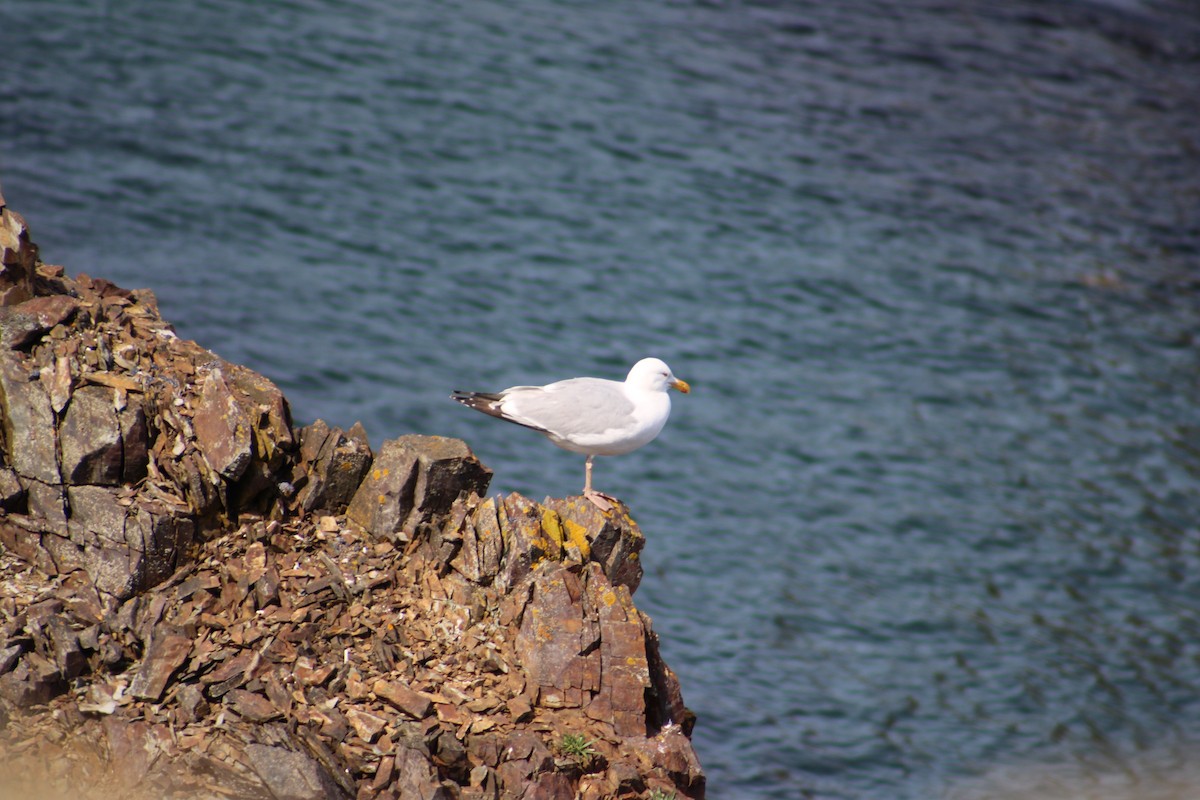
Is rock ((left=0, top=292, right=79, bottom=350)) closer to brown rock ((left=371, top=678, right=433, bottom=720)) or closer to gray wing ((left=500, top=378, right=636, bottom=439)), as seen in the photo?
gray wing ((left=500, top=378, right=636, bottom=439))

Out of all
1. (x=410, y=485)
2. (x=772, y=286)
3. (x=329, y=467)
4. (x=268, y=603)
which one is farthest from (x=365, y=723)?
(x=772, y=286)

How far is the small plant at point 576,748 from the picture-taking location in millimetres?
8914

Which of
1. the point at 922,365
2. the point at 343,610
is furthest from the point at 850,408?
the point at 343,610

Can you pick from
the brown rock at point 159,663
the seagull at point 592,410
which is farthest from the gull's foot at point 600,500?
the brown rock at point 159,663

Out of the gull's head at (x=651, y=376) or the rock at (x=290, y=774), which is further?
the gull's head at (x=651, y=376)

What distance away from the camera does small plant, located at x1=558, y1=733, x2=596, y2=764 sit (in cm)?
891

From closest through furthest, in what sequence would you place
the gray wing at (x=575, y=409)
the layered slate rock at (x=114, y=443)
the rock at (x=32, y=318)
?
the layered slate rock at (x=114, y=443)
the rock at (x=32, y=318)
the gray wing at (x=575, y=409)

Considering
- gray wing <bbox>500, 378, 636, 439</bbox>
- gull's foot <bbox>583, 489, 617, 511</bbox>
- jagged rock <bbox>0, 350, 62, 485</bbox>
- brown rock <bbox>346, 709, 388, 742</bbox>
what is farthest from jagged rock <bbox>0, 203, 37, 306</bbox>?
gull's foot <bbox>583, 489, 617, 511</bbox>

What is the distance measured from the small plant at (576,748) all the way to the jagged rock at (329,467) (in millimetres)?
2887

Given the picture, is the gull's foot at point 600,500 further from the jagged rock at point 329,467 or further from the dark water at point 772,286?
the dark water at point 772,286

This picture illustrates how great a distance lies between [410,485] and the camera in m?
10.1

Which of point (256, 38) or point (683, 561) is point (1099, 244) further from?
point (256, 38)

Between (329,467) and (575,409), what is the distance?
7.43ft

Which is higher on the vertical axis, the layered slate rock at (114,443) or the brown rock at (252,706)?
the layered slate rock at (114,443)
